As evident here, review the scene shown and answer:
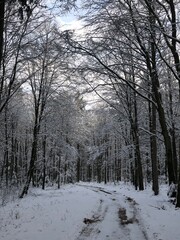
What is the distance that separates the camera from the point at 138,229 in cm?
882

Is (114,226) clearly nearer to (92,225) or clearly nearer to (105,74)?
(92,225)

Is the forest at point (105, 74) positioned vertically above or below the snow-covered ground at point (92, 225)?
above

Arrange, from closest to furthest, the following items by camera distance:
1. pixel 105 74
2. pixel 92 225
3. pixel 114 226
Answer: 1. pixel 114 226
2. pixel 92 225
3. pixel 105 74

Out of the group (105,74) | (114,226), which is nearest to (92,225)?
(114,226)

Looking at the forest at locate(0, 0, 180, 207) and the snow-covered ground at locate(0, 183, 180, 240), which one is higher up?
the forest at locate(0, 0, 180, 207)

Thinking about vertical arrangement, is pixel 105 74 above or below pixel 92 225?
above

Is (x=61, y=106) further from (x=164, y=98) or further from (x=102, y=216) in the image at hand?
(x=102, y=216)

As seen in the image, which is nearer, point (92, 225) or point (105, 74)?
point (92, 225)

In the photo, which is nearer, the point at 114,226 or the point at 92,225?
the point at 114,226

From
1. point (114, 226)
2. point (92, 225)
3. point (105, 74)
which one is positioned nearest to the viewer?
point (114, 226)

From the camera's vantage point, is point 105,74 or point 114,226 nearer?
point 114,226

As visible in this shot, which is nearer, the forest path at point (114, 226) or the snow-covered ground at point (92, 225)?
the forest path at point (114, 226)

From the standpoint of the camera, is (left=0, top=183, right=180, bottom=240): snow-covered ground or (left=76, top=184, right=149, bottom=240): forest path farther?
(left=0, top=183, right=180, bottom=240): snow-covered ground

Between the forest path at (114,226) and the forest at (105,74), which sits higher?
the forest at (105,74)
